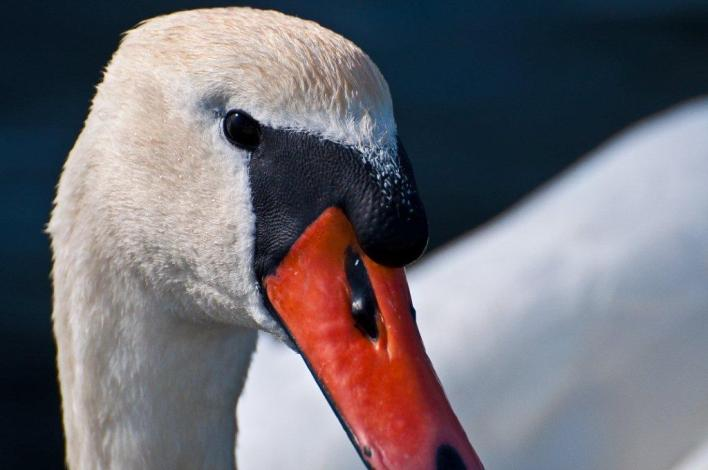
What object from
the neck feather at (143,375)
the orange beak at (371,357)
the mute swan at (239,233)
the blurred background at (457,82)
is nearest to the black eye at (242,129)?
the mute swan at (239,233)

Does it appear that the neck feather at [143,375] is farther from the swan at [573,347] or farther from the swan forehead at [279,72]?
the swan at [573,347]

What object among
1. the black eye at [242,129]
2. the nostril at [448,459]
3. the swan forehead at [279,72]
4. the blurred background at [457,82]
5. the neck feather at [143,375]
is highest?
the swan forehead at [279,72]

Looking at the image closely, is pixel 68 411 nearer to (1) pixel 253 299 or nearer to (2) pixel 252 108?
(1) pixel 253 299

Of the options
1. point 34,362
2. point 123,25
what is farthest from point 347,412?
point 123,25

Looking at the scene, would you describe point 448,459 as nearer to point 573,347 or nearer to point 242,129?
point 242,129

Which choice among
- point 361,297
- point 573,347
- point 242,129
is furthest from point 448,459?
point 573,347

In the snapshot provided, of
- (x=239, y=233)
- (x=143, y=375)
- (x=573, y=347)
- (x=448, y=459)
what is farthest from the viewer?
(x=573, y=347)

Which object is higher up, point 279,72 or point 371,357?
point 279,72

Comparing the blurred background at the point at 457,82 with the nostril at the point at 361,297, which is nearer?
the nostril at the point at 361,297

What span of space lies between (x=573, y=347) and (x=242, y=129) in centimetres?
217

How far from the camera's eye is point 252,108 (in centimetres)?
240

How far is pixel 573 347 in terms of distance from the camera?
4.33 meters

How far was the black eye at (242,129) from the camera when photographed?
242 centimetres

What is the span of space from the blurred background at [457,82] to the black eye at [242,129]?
11.6 ft
